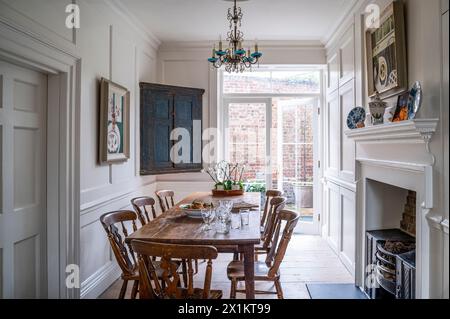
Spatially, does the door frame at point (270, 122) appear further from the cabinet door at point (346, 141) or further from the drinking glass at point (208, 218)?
the drinking glass at point (208, 218)

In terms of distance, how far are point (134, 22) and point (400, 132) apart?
289 cm

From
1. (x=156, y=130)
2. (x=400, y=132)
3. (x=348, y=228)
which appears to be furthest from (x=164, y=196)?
(x=400, y=132)

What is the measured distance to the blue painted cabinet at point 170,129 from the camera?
13.0 ft

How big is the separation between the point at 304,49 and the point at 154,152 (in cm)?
236

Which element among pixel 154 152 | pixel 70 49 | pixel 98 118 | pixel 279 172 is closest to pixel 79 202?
pixel 98 118

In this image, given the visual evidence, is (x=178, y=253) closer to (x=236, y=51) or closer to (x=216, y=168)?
(x=236, y=51)

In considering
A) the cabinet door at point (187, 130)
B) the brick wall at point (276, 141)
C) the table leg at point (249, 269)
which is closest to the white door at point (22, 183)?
the table leg at point (249, 269)

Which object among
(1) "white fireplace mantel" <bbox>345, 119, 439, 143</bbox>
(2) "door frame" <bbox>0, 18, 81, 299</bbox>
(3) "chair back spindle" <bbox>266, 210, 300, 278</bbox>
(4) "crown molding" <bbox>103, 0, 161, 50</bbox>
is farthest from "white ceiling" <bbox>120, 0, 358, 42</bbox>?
(3) "chair back spindle" <bbox>266, 210, 300, 278</bbox>

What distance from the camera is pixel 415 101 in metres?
1.84

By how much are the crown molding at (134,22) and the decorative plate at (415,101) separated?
2565 millimetres

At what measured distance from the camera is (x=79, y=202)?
8.14 feet

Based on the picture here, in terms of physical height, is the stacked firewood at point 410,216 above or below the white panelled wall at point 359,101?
below

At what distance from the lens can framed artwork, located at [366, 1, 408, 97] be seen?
2.16 m

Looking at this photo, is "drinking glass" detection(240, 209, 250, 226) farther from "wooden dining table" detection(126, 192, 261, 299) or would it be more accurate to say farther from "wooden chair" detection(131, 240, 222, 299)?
"wooden chair" detection(131, 240, 222, 299)
